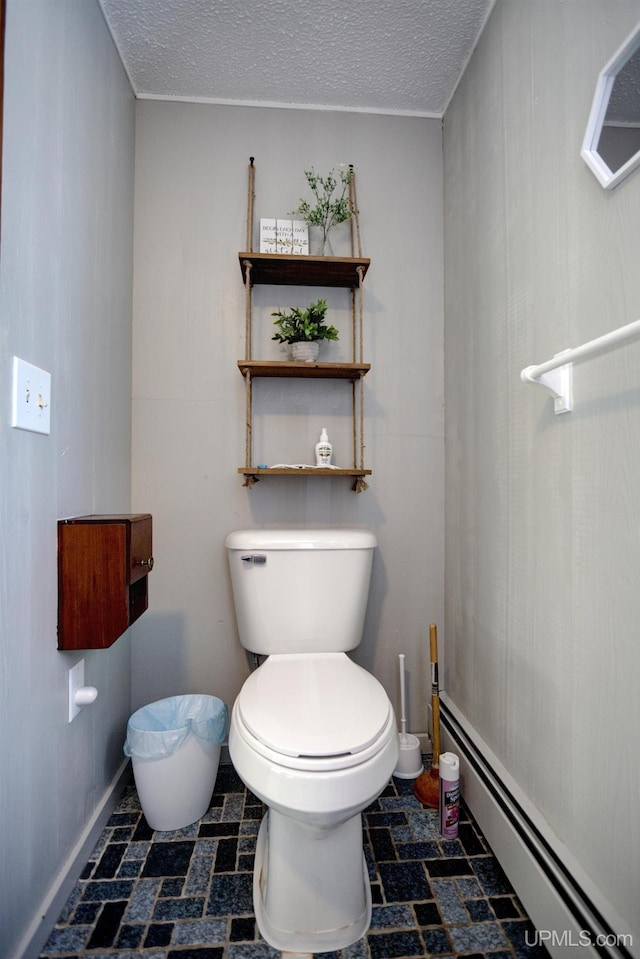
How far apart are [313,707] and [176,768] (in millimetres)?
519

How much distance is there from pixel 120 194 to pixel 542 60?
1.21m

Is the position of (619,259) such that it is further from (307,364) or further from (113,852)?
(113,852)

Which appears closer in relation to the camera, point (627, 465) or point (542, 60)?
point (627, 465)

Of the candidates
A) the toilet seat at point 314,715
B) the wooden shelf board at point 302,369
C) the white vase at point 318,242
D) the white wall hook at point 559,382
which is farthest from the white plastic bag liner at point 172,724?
the white vase at point 318,242

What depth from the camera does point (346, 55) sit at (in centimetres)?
150

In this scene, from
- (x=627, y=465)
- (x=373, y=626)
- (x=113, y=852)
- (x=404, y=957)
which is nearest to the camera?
(x=627, y=465)

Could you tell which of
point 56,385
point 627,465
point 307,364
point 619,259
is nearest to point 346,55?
point 307,364

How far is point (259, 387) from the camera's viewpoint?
1.68m

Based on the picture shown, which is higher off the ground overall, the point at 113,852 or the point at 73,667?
the point at 73,667

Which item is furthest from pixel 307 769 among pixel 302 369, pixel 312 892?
pixel 302 369

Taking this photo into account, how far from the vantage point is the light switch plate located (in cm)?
90

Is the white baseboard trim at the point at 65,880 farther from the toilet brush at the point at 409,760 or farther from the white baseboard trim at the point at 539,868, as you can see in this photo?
the white baseboard trim at the point at 539,868

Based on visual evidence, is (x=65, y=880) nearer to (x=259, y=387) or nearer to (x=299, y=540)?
(x=299, y=540)

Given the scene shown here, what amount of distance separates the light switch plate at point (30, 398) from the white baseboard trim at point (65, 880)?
38.9 inches
